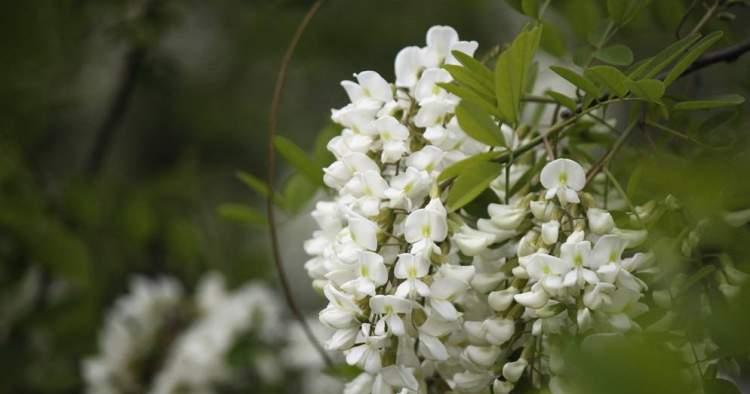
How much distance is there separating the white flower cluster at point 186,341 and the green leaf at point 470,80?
838 mm

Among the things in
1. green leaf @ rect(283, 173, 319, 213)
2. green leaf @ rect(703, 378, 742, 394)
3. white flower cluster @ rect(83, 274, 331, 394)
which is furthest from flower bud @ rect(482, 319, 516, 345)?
white flower cluster @ rect(83, 274, 331, 394)

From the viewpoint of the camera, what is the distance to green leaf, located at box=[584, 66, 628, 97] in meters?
0.46

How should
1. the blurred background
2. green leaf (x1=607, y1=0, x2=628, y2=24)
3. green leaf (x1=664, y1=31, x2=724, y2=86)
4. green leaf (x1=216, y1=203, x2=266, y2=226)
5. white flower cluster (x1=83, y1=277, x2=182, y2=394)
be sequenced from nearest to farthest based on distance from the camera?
green leaf (x1=664, y1=31, x2=724, y2=86)
green leaf (x1=607, y1=0, x2=628, y2=24)
green leaf (x1=216, y1=203, x2=266, y2=226)
the blurred background
white flower cluster (x1=83, y1=277, x2=182, y2=394)

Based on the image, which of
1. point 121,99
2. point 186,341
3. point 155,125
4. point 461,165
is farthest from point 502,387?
point 155,125

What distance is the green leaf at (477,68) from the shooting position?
0.49 m

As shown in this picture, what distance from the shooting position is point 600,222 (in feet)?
1.51

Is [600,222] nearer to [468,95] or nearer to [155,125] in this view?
[468,95]

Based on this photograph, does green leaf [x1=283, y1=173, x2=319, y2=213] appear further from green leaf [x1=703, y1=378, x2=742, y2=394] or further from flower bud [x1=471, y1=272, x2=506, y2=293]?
green leaf [x1=703, y1=378, x2=742, y2=394]

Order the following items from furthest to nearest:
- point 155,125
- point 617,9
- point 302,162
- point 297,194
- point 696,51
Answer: point 155,125, point 297,194, point 302,162, point 617,9, point 696,51

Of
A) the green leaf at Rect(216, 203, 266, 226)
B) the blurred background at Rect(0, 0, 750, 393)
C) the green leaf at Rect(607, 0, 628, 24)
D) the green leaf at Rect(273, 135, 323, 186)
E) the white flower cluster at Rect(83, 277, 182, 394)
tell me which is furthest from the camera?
the white flower cluster at Rect(83, 277, 182, 394)

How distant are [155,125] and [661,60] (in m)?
1.67

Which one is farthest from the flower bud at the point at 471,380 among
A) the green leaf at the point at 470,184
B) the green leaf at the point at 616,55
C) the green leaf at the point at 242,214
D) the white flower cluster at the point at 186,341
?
the white flower cluster at the point at 186,341

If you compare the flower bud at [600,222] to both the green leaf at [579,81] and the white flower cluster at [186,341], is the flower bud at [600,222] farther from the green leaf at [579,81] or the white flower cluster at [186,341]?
the white flower cluster at [186,341]

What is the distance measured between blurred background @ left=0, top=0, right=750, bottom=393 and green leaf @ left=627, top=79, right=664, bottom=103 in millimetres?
85
